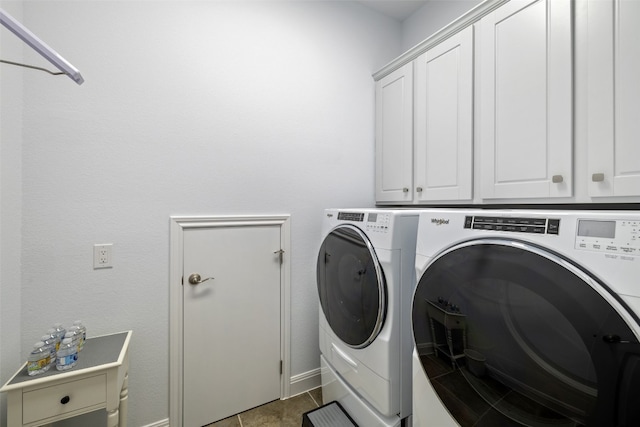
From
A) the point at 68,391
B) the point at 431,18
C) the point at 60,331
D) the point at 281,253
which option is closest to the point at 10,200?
the point at 60,331

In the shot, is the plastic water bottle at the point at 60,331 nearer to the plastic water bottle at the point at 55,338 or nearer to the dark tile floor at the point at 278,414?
the plastic water bottle at the point at 55,338

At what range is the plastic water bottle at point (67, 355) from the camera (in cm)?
112

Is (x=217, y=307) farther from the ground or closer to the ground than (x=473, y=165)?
closer to the ground

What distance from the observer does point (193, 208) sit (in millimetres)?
1654

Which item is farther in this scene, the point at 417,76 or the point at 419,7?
the point at 419,7

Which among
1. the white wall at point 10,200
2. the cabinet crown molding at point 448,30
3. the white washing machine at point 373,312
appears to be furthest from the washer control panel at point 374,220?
the white wall at point 10,200

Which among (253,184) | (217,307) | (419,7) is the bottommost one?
(217,307)

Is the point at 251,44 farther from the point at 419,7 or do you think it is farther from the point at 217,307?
the point at 217,307

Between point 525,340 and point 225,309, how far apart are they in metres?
1.57

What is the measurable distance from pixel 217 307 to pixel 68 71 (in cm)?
138

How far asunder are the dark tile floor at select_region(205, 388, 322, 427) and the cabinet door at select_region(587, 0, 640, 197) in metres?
1.98

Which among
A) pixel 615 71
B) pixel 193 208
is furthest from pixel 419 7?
pixel 193 208

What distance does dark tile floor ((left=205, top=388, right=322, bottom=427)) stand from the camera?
170 centimetres

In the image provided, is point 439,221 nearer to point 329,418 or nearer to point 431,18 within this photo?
point 329,418
